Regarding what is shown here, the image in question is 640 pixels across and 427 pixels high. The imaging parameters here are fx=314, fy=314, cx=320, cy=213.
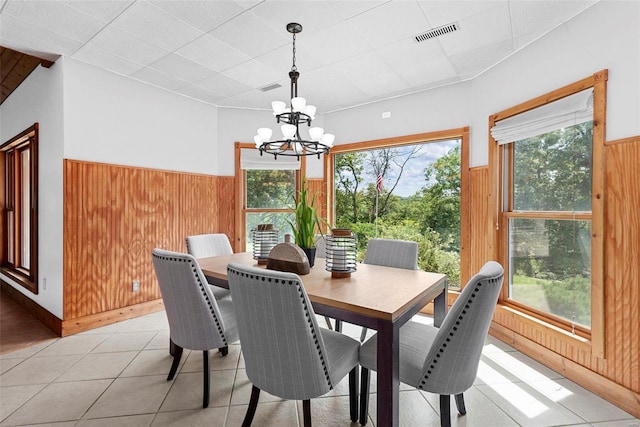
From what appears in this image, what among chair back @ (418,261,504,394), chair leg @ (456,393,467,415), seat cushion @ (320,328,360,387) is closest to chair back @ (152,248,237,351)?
seat cushion @ (320,328,360,387)

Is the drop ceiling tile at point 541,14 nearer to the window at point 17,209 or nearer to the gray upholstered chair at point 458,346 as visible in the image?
the gray upholstered chair at point 458,346

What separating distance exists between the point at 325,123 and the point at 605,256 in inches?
140

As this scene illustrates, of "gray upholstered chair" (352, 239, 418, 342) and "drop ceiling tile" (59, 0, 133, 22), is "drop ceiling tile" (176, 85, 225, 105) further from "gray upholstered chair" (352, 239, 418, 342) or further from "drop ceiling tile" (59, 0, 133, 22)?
"gray upholstered chair" (352, 239, 418, 342)

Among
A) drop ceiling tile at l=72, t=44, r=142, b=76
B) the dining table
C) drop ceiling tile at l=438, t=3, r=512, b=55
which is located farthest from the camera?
drop ceiling tile at l=72, t=44, r=142, b=76

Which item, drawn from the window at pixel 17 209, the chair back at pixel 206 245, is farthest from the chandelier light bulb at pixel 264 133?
the window at pixel 17 209

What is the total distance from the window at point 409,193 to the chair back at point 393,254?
50.9 inches

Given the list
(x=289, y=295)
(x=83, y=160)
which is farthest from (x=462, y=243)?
(x=83, y=160)

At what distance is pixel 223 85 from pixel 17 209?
10.5ft

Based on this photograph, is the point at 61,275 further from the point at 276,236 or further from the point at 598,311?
the point at 598,311

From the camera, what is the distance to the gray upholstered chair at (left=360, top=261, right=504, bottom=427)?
4.46ft

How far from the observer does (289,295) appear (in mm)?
1299

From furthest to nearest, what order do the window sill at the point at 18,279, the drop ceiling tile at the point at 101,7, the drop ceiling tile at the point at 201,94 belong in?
the drop ceiling tile at the point at 201,94 < the window sill at the point at 18,279 < the drop ceiling tile at the point at 101,7

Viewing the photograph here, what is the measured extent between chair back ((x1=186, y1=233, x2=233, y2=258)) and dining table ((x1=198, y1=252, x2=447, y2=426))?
2.08ft

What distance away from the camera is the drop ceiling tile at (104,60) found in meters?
2.88
